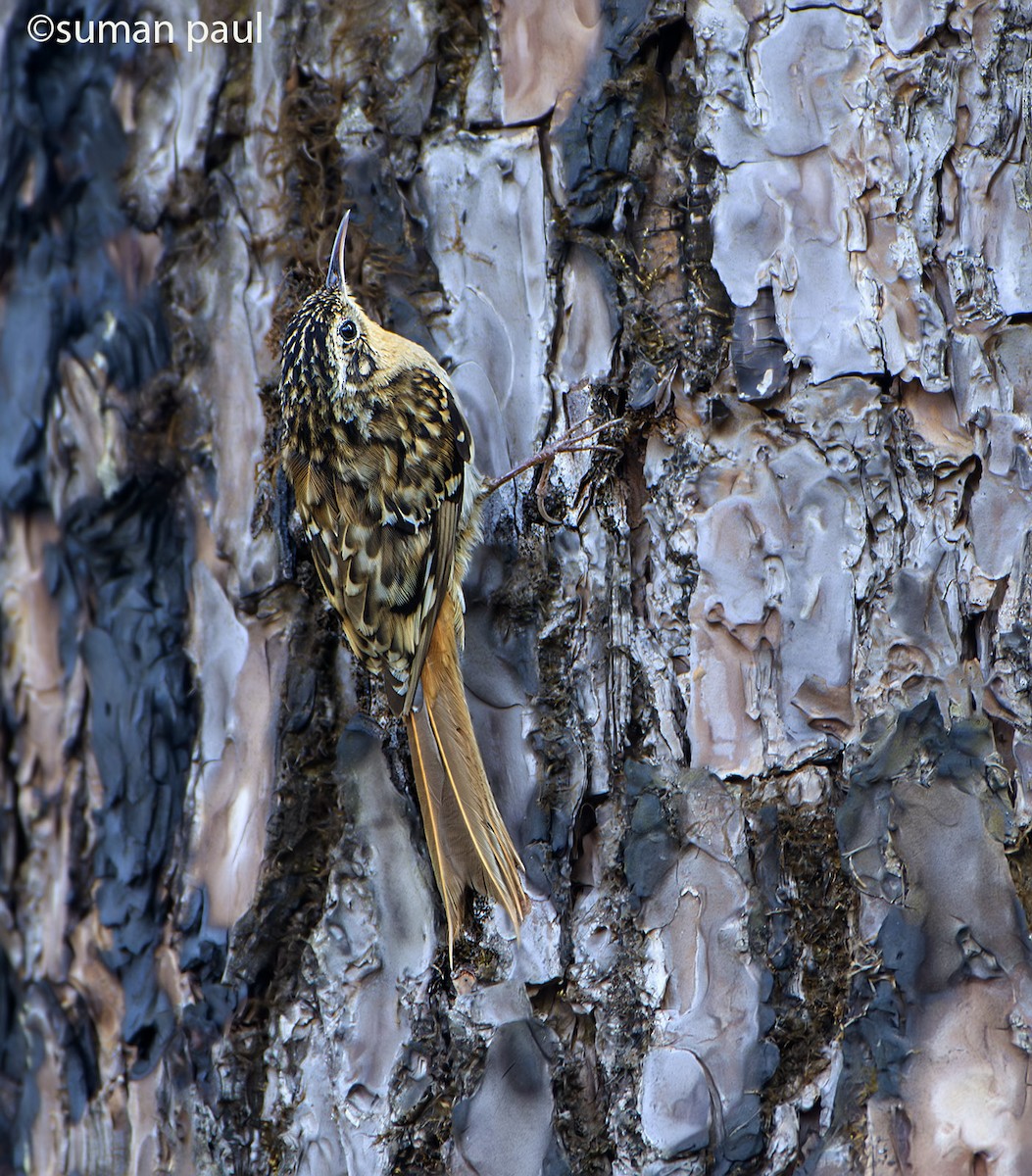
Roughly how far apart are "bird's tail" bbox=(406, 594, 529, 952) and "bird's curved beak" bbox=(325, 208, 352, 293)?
79cm

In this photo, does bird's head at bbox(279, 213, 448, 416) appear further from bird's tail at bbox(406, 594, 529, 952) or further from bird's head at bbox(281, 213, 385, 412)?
bird's tail at bbox(406, 594, 529, 952)

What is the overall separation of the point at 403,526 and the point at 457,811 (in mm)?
710

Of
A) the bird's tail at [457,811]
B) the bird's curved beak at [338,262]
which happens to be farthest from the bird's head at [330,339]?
the bird's tail at [457,811]

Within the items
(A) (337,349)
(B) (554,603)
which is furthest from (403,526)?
(B) (554,603)

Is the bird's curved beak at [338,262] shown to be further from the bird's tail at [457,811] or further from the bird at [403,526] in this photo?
the bird's tail at [457,811]

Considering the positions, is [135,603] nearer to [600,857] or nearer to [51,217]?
[51,217]

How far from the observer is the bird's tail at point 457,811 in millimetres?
1820

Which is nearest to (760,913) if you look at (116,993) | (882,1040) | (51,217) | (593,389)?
(882,1040)

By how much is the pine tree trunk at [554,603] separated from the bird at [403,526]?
6 centimetres

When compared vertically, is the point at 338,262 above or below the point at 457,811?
above

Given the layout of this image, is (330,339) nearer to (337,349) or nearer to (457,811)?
(337,349)

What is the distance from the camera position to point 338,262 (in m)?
1.98

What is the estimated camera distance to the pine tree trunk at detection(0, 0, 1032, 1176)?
1.66 meters

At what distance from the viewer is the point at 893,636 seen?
1694 mm
